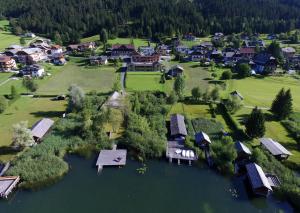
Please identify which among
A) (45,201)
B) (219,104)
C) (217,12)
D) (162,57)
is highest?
(217,12)

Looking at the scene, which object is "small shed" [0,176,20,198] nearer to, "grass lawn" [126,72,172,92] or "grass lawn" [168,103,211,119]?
"grass lawn" [168,103,211,119]

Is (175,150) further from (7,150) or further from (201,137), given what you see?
(7,150)

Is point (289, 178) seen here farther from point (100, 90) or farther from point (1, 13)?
point (1, 13)

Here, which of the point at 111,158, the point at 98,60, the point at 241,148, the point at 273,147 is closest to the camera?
the point at 111,158

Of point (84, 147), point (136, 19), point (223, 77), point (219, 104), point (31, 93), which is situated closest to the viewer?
point (84, 147)

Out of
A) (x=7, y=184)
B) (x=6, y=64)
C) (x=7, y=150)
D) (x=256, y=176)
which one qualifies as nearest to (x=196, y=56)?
(x=6, y=64)

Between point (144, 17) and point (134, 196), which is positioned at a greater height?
point (144, 17)

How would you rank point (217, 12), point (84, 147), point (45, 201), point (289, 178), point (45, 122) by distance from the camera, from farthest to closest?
point (217, 12) < point (45, 122) < point (84, 147) < point (289, 178) < point (45, 201)

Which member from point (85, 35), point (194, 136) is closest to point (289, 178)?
point (194, 136)
